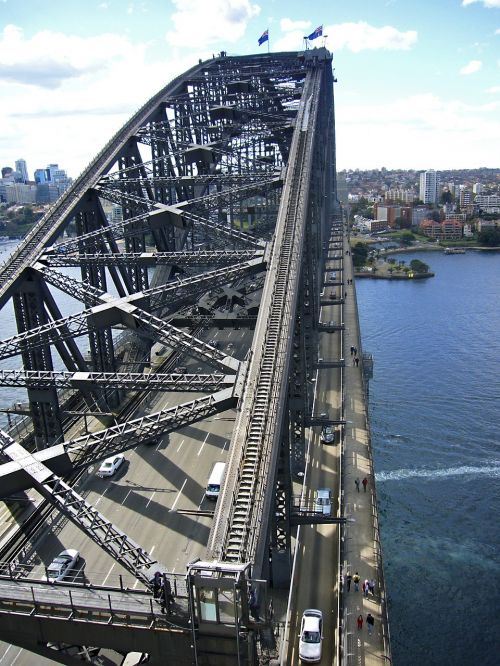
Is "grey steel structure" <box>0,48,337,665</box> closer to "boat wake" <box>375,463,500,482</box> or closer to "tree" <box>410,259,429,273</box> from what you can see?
"boat wake" <box>375,463,500,482</box>

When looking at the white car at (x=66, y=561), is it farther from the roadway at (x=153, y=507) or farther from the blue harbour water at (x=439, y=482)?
the blue harbour water at (x=439, y=482)

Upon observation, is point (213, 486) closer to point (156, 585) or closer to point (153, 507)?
point (153, 507)

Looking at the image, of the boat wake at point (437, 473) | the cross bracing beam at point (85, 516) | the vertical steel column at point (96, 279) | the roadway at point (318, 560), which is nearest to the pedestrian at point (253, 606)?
the cross bracing beam at point (85, 516)

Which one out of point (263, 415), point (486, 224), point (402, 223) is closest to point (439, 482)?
point (263, 415)

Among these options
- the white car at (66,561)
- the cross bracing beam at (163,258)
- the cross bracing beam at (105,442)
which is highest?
the cross bracing beam at (163,258)

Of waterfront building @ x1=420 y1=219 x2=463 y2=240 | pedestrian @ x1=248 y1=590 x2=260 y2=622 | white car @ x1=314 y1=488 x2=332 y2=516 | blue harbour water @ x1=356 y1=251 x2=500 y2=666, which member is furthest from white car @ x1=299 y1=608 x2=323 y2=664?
waterfront building @ x1=420 y1=219 x2=463 y2=240

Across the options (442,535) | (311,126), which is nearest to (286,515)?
(442,535)
